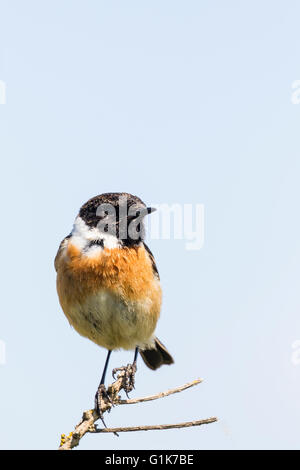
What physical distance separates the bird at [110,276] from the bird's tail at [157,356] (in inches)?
39.9

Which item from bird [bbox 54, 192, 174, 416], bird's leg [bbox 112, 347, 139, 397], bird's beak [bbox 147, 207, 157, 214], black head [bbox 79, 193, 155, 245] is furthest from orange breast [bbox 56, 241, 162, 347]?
bird's leg [bbox 112, 347, 139, 397]

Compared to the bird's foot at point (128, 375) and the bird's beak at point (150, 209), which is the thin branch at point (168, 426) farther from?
the bird's beak at point (150, 209)

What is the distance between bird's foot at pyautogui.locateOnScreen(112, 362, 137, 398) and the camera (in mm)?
6097

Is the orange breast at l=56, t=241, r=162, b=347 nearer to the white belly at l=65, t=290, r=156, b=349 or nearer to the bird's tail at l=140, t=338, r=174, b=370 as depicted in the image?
the white belly at l=65, t=290, r=156, b=349

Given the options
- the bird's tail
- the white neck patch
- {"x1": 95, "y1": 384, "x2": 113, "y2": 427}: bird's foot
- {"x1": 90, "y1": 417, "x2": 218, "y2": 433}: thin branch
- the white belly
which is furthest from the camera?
the bird's tail

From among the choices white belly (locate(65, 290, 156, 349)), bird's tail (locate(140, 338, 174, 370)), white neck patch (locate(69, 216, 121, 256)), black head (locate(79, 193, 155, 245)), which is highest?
black head (locate(79, 193, 155, 245))

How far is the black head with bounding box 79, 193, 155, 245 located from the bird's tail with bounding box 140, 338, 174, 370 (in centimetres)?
169

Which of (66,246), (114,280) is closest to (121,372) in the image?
(114,280)

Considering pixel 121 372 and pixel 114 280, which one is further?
pixel 114 280

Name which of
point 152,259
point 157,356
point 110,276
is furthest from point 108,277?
point 157,356

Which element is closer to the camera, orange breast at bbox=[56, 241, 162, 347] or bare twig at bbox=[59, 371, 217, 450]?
bare twig at bbox=[59, 371, 217, 450]
